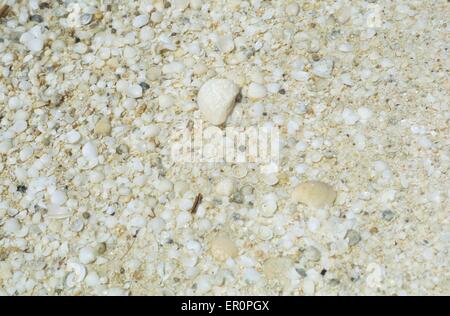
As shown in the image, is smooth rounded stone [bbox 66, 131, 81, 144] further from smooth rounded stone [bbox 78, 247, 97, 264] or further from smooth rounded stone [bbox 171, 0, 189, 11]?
smooth rounded stone [bbox 171, 0, 189, 11]

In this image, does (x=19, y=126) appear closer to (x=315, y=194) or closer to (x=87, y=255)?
(x=87, y=255)

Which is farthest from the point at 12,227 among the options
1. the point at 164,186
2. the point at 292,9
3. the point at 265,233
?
the point at 292,9

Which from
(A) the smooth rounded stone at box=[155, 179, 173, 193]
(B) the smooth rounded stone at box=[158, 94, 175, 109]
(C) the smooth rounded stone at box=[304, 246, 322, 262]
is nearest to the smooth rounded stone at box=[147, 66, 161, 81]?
(B) the smooth rounded stone at box=[158, 94, 175, 109]

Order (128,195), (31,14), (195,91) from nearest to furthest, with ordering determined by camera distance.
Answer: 1. (128,195)
2. (195,91)
3. (31,14)

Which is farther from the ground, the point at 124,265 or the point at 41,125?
the point at 41,125
